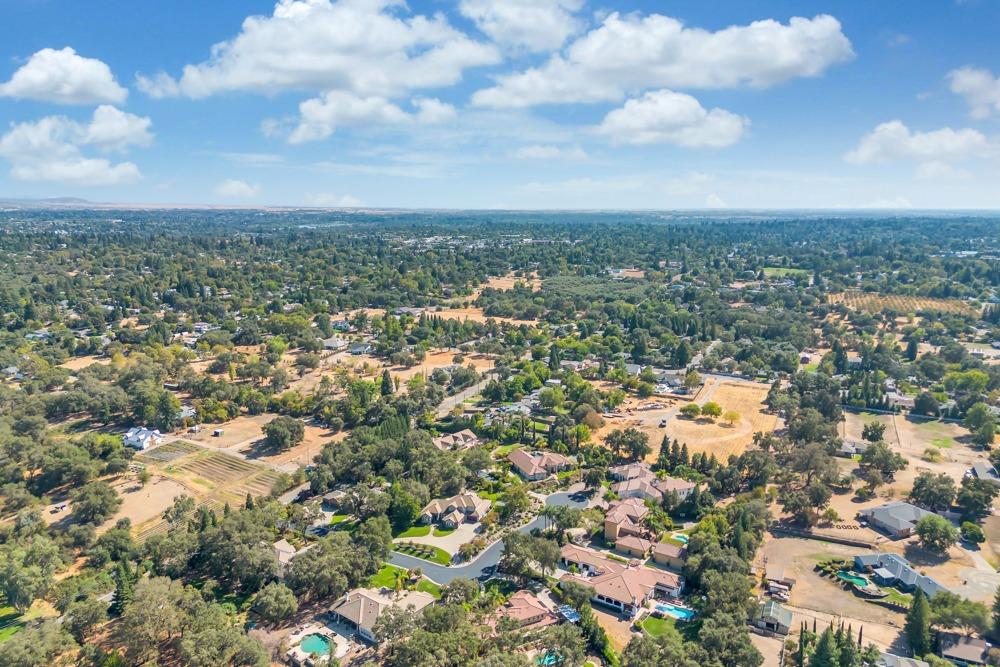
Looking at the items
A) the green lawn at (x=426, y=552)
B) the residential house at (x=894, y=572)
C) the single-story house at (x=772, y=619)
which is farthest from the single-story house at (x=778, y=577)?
the green lawn at (x=426, y=552)

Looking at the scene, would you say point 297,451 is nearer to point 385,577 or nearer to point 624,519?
point 385,577

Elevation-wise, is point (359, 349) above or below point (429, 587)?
above

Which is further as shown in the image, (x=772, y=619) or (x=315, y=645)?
(x=772, y=619)

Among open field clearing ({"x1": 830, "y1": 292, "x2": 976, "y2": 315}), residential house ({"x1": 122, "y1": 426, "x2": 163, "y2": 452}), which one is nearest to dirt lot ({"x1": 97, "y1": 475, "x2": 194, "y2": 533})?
residential house ({"x1": 122, "y1": 426, "x2": 163, "y2": 452})

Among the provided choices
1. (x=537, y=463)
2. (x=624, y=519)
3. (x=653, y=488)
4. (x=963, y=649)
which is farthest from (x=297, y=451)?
(x=963, y=649)

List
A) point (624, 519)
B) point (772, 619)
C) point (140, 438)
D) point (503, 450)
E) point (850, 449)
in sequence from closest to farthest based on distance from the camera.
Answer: point (772, 619) → point (624, 519) → point (850, 449) → point (503, 450) → point (140, 438)
